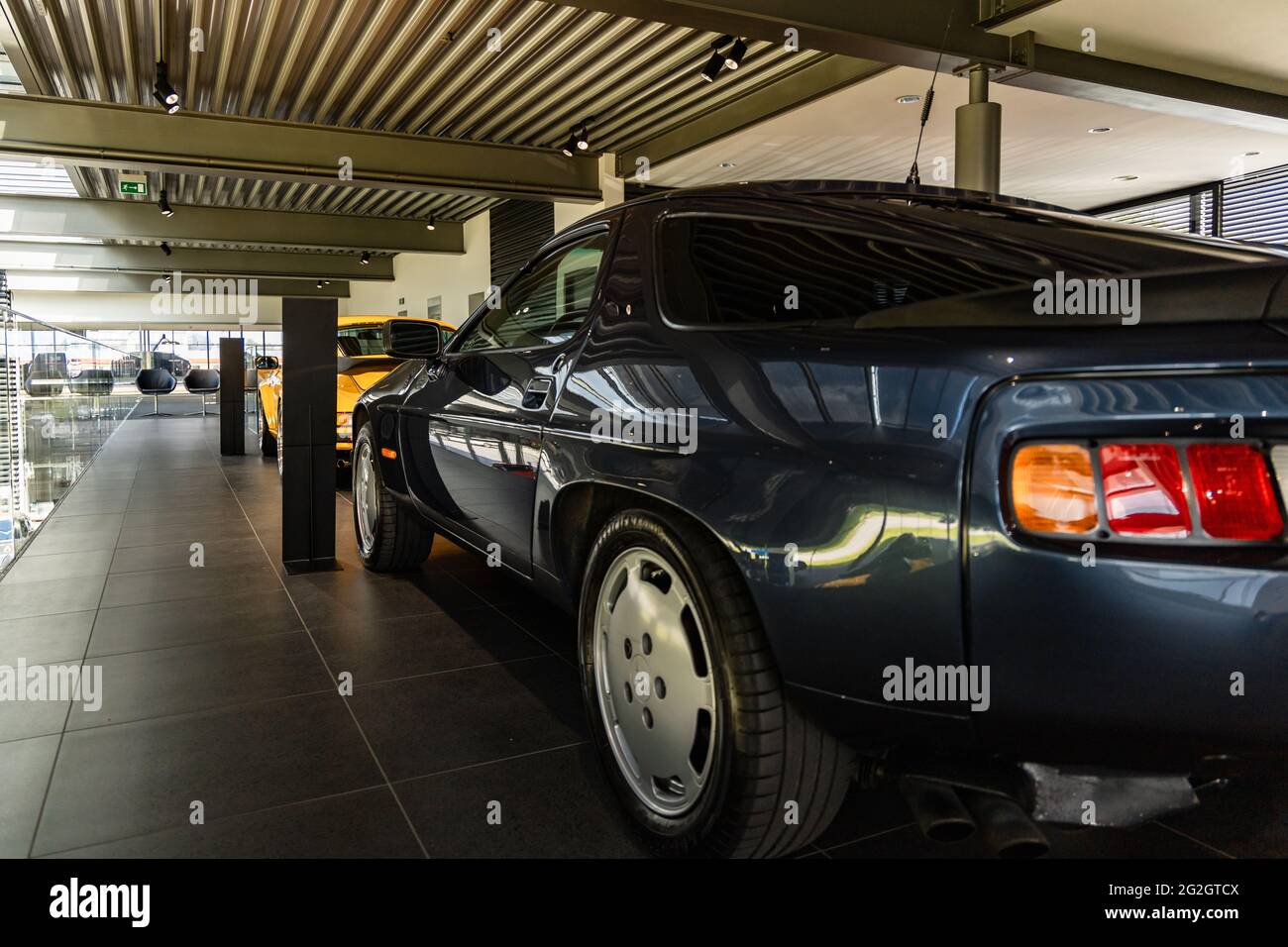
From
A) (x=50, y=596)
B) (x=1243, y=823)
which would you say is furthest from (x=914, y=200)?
(x=50, y=596)

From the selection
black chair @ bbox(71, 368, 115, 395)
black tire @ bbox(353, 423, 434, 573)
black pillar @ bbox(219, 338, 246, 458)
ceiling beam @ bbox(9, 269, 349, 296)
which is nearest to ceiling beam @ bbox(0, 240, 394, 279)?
ceiling beam @ bbox(9, 269, 349, 296)

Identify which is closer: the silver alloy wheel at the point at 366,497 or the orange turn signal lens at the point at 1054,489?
the orange turn signal lens at the point at 1054,489

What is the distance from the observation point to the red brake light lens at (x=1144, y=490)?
1177 mm

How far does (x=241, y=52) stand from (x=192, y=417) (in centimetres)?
1488

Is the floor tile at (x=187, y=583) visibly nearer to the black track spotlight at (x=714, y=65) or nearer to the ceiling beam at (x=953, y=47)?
the ceiling beam at (x=953, y=47)

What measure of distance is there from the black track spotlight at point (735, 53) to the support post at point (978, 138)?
180cm

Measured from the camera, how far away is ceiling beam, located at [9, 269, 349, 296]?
2381 centimetres

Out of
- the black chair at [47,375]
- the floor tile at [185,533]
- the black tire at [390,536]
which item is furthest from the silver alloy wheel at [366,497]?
the black chair at [47,375]

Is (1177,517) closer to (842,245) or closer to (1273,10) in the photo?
(842,245)

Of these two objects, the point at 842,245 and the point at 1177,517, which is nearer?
the point at 1177,517

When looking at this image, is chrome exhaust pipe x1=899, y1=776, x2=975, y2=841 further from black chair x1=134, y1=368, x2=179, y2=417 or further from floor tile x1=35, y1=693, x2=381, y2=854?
black chair x1=134, y1=368, x2=179, y2=417

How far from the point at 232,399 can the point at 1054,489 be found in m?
11.7
